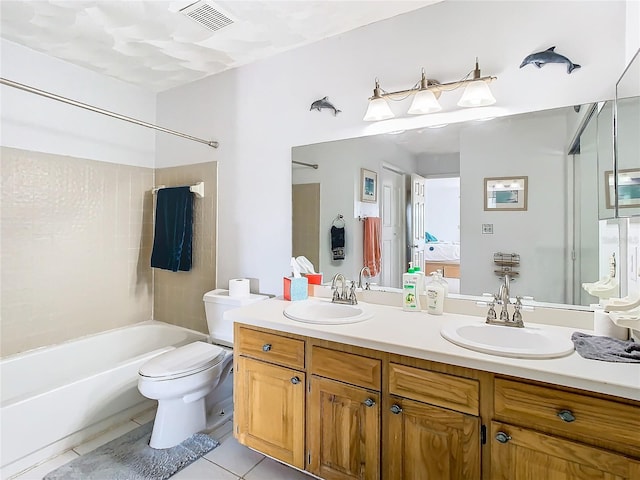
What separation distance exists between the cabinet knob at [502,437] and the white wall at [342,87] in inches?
54.7

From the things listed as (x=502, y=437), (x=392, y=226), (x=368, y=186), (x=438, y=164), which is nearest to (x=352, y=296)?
(x=392, y=226)

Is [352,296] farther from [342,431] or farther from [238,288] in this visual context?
[238,288]

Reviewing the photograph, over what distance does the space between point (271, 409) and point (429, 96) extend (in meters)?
1.76

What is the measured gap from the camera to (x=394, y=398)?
1321 millimetres

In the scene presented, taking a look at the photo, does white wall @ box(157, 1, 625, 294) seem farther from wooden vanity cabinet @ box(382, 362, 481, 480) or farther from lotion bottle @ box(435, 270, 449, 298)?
wooden vanity cabinet @ box(382, 362, 481, 480)

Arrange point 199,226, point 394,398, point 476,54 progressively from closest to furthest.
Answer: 1. point 394,398
2. point 476,54
3. point 199,226

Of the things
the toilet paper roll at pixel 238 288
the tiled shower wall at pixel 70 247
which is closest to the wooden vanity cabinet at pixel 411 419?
the toilet paper roll at pixel 238 288

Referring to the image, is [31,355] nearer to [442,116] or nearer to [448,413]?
[448,413]

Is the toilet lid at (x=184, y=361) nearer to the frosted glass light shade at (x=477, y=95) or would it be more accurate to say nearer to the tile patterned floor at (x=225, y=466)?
the tile patterned floor at (x=225, y=466)

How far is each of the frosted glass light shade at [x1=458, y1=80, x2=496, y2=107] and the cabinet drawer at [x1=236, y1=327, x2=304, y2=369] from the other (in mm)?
1399

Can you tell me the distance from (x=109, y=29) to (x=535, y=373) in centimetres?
278

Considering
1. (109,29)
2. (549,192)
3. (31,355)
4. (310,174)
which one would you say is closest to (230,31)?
(109,29)

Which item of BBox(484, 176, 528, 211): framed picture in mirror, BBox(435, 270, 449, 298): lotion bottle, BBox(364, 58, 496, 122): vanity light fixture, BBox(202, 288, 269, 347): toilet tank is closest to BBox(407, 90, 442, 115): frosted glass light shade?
A: BBox(364, 58, 496, 122): vanity light fixture

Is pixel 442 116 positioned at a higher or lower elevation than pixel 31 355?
higher
